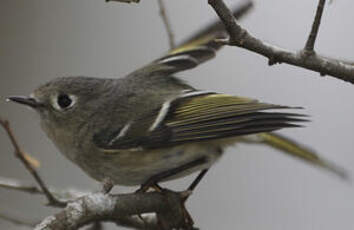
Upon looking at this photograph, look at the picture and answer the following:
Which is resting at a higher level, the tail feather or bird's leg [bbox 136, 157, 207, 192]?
bird's leg [bbox 136, 157, 207, 192]

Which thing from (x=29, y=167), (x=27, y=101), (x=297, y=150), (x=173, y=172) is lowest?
(x=297, y=150)

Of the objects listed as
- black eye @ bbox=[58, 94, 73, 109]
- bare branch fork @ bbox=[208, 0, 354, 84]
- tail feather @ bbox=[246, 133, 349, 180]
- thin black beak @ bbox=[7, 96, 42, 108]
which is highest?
bare branch fork @ bbox=[208, 0, 354, 84]

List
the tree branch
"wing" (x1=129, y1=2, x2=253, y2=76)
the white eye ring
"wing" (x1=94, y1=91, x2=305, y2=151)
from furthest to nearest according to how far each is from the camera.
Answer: "wing" (x1=129, y1=2, x2=253, y2=76)
the white eye ring
"wing" (x1=94, y1=91, x2=305, y2=151)
the tree branch

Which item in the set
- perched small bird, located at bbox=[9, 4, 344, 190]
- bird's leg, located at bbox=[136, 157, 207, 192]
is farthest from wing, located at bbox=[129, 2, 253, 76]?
bird's leg, located at bbox=[136, 157, 207, 192]

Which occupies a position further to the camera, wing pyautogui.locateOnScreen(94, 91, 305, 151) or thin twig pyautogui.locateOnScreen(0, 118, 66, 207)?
wing pyautogui.locateOnScreen(94, 91, 305, 151)

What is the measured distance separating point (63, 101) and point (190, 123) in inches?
15.2

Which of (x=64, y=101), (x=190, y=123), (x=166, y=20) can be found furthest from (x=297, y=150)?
(x=64, y=101)

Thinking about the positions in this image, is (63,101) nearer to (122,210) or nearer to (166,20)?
(166,20)

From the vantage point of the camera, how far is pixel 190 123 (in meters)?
1.87

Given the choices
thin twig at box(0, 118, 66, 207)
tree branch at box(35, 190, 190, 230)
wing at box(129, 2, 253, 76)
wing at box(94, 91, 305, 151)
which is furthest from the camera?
wing at box(129, 2, 253, 76)

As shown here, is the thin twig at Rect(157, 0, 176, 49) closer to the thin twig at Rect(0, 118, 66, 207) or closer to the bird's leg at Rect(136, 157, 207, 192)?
the bird's leg at Rect(136, 157, 207, 192)

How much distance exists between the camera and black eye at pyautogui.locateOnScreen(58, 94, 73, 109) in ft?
6.45

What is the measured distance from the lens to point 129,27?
3648mm

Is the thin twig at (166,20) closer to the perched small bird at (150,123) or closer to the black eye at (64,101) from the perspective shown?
the perched small bird at (150,123)
